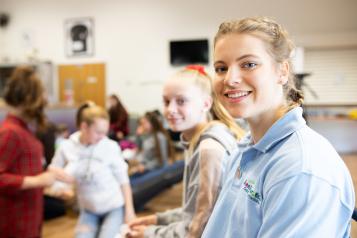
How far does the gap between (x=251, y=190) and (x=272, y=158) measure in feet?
0.32

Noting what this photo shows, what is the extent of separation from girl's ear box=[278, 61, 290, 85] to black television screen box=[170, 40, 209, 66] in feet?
25.0

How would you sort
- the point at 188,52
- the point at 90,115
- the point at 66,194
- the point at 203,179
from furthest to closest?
the point at 188,52, the point at 66,194, the point at 90,115, the point at 203,179

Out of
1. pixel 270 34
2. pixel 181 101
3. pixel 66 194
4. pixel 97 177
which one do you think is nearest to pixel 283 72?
pixel 270 34

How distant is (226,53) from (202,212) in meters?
0.61

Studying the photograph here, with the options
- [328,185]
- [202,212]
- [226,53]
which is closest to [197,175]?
[202,212]

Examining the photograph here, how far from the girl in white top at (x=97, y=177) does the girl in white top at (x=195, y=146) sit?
618mm

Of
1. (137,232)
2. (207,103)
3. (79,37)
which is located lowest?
(137,232)

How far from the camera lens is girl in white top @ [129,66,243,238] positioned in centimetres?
123

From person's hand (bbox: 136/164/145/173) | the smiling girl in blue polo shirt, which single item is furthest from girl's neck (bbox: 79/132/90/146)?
person's hand (bbox: 136/164/145/173)

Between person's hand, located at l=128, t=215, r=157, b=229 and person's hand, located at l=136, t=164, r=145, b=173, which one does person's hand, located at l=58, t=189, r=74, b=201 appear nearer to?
person's hand, located at l=136, t=164, r=145, b=173

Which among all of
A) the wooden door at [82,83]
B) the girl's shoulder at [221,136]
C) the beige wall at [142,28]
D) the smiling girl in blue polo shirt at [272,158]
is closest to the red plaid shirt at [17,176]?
the girl's shoulder at [221,136]

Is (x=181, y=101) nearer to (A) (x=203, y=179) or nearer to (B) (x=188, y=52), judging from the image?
(A) (x=203, y=179)

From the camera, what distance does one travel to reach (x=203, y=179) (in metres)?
1.23

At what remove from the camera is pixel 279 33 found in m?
0.90
